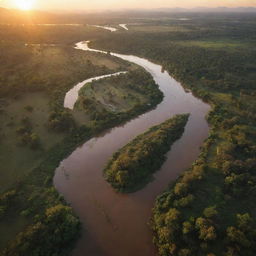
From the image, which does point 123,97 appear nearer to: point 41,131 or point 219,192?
point 41,131

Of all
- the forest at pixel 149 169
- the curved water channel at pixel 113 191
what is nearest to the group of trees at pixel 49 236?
the forest at pixel 149 169

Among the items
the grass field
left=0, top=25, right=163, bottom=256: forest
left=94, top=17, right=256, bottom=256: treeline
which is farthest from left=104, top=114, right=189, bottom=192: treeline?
the grass field

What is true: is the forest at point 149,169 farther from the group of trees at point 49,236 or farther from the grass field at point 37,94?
the grass field at point 37,94

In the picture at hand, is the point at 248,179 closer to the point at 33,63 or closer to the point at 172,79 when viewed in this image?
the point at 172,79

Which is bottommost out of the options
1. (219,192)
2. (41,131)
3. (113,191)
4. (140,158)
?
(113,191)

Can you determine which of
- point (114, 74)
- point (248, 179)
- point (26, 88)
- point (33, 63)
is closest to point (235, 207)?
point (248, 179)

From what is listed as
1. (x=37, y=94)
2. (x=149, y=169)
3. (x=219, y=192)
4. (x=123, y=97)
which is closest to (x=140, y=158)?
(x=149, y=169)
